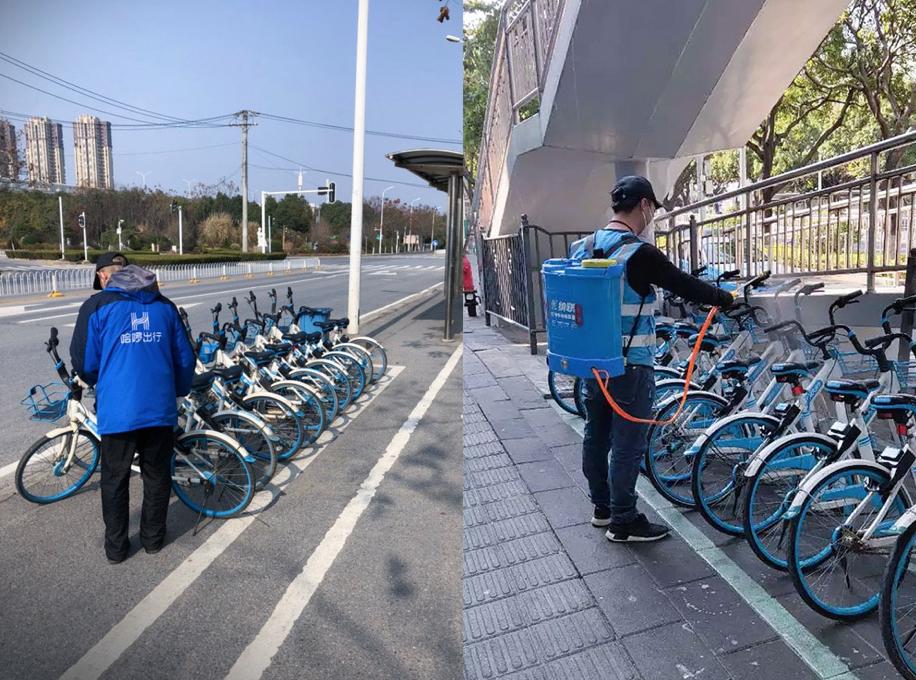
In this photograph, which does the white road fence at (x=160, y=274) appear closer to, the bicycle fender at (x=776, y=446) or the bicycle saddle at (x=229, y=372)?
the bicycle saddle at (x=229, y=372)

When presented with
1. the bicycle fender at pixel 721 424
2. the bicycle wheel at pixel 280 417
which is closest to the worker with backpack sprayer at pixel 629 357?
the bicycle fender at pixel 721 424

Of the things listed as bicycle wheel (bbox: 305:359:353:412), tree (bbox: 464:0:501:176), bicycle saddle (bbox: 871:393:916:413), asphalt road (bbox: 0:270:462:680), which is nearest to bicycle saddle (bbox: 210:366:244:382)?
asphalt road (bbox: 0:270:462:680)

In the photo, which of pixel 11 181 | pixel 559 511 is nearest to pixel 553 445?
pixel 559 511

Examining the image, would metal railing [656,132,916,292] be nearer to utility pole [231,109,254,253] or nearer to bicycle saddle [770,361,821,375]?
bicycle saddle [770,361,821,375]

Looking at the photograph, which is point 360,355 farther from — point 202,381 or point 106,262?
point 106,262

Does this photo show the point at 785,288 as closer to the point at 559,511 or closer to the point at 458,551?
the point at 559,511

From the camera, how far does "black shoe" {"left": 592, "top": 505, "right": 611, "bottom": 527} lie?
8.98ft

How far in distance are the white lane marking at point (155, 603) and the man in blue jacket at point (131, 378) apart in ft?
0.35

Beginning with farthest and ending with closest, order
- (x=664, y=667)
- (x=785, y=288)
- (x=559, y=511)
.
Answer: (x=785, y=288) < (x=559, y=511) < (x=664, y=667)

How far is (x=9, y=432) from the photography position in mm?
1488

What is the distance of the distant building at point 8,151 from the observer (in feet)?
3.84

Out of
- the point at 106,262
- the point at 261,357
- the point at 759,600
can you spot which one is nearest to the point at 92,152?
the point at 106,262

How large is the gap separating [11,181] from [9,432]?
558mm

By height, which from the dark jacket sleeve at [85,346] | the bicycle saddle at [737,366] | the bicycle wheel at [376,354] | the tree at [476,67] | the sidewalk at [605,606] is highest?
the tree at [476,67]
